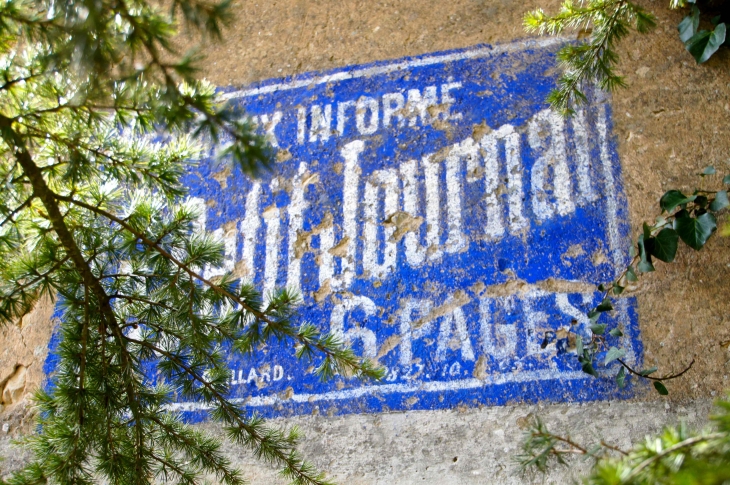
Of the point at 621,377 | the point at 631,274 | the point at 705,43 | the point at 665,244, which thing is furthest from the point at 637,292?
the point at 705,43

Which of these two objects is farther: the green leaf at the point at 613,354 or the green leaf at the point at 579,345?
the green leaf at the point at 579,345

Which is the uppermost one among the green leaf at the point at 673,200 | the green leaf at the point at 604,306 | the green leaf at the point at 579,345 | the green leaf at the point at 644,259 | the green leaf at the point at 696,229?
the green leaf at the point at 673,200

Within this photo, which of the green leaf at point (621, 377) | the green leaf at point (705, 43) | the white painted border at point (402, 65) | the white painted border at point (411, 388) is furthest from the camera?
the white painted border at point (402, 65)

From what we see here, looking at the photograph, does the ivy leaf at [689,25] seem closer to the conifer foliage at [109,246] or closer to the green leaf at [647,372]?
the green leaf at [647,372]

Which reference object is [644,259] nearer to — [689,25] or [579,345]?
[579,345]

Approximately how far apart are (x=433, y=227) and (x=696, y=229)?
41.3 inches

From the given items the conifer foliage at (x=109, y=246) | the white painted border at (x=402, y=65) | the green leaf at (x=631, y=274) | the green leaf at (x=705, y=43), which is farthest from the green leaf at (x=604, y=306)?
the white painted border at (x=402, y=65)

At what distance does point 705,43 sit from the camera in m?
3.09

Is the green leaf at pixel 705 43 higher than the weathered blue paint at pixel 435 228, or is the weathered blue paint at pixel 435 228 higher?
the green leaf at pixel 705 43

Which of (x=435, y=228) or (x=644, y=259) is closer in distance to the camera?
(x=644, y=259)

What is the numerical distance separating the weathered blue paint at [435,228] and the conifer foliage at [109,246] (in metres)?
0.81

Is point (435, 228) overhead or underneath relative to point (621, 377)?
overhead

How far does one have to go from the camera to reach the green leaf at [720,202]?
98.0 inches

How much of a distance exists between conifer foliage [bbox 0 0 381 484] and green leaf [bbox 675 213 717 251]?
1.33 m
